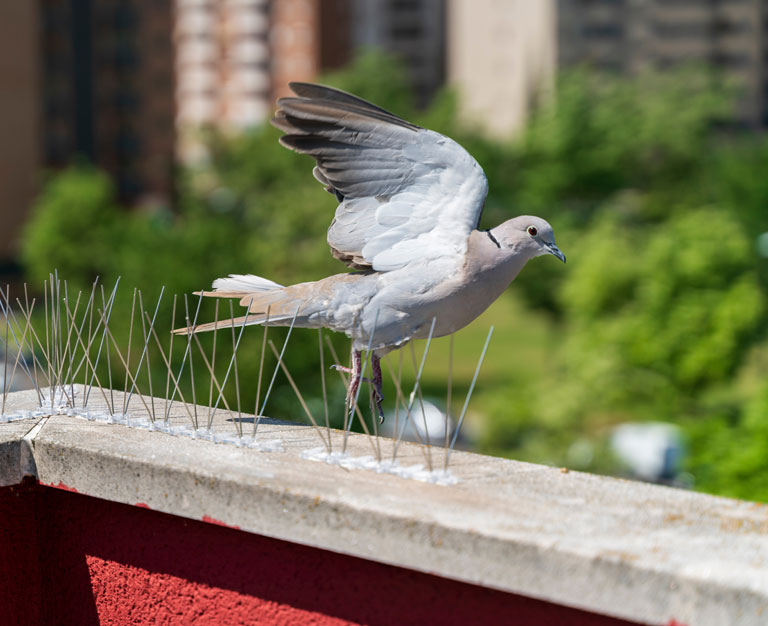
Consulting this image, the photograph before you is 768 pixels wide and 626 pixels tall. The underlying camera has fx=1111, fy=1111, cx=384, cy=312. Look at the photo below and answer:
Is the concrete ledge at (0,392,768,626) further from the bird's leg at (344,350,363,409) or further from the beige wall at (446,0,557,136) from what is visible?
the beige wall at (446,0,557,136)

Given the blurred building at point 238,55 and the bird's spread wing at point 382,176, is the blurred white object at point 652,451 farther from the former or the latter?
the blurred building at point 238,55

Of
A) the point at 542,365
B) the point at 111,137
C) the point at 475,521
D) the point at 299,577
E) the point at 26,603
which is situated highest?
the point at 475,521

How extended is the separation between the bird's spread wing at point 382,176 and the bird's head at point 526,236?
0.16 metres

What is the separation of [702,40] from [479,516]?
76.4 meters

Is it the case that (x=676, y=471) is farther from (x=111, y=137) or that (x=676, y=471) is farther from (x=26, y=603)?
(x=111, y=137)

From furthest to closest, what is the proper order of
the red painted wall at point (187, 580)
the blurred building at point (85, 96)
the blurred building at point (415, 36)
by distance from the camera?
1. the blurred building at point (415, 36)
2. the blurred building at point (85, 96)
3. the red painted wall at point (187, 580)

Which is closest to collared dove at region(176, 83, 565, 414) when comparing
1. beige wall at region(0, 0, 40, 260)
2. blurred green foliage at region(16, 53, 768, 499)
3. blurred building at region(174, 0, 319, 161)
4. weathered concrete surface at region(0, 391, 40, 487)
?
weathered concrete surface at region(0, 391, 40, 487)

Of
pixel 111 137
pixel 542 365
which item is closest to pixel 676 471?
pixel 542 365

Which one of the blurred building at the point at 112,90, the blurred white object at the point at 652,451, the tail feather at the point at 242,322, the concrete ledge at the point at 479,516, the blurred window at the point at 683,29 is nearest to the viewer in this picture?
the concrete ledge at the point at 479,516

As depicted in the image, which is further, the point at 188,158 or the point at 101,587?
Result: the point at 188,158

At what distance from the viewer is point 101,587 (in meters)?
3.74

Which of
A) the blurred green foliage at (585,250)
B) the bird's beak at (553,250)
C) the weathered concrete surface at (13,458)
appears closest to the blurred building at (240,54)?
the blurred green foliage at (585,250)

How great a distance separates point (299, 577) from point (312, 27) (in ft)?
247

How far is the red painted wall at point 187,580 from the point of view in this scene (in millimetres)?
2982
